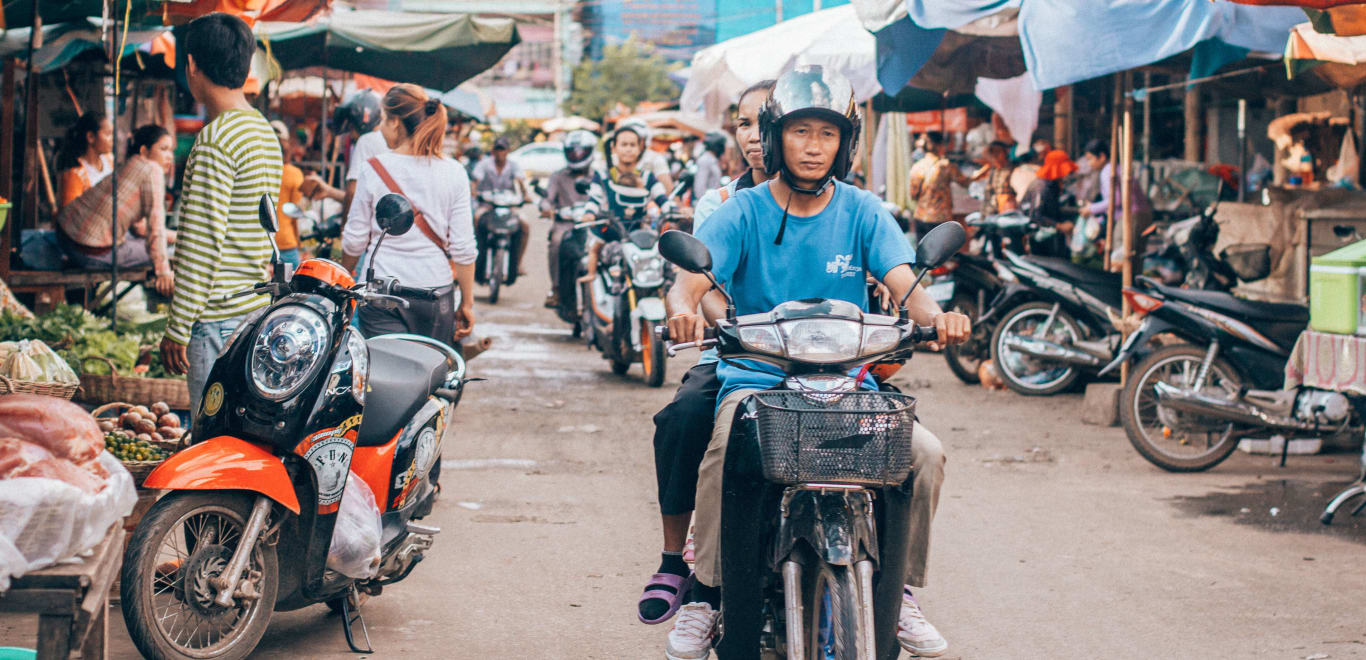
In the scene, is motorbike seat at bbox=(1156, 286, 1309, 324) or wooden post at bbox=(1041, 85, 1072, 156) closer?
motorbike seat at bbox=(1156, 286, 1309, 324)

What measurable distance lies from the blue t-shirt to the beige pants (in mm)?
282

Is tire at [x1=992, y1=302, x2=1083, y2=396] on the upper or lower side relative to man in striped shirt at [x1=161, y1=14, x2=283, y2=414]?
lower

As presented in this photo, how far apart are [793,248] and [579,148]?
30.0 ft

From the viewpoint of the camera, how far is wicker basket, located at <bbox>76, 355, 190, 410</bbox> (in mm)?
6348

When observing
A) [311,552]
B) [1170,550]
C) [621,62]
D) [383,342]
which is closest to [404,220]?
[383,342]

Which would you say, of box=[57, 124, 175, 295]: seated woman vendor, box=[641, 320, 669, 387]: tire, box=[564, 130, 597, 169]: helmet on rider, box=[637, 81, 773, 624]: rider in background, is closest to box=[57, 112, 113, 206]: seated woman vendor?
box=[57, 124, 175, 295]: seated woman vendor

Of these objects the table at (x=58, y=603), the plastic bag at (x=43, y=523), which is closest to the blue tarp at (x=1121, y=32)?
the plastic bag at (x=43, y=523)

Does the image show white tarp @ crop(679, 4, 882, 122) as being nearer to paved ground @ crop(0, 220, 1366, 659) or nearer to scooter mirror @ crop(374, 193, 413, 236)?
paved ground @ crop(0, 220, 1366, 659)

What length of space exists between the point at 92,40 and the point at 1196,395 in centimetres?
736

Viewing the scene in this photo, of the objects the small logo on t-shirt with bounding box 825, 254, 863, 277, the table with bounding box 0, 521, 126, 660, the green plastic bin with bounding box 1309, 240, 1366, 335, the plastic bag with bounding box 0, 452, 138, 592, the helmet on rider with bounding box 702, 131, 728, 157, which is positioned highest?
the helmet on rider with bounding box 702, 131, 728, 157

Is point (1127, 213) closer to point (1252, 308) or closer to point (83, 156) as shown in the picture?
point (1252, 308)

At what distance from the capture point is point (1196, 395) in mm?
7586

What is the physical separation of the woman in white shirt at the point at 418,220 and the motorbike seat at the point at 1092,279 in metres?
5.19

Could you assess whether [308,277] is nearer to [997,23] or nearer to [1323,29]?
[1323,29]
